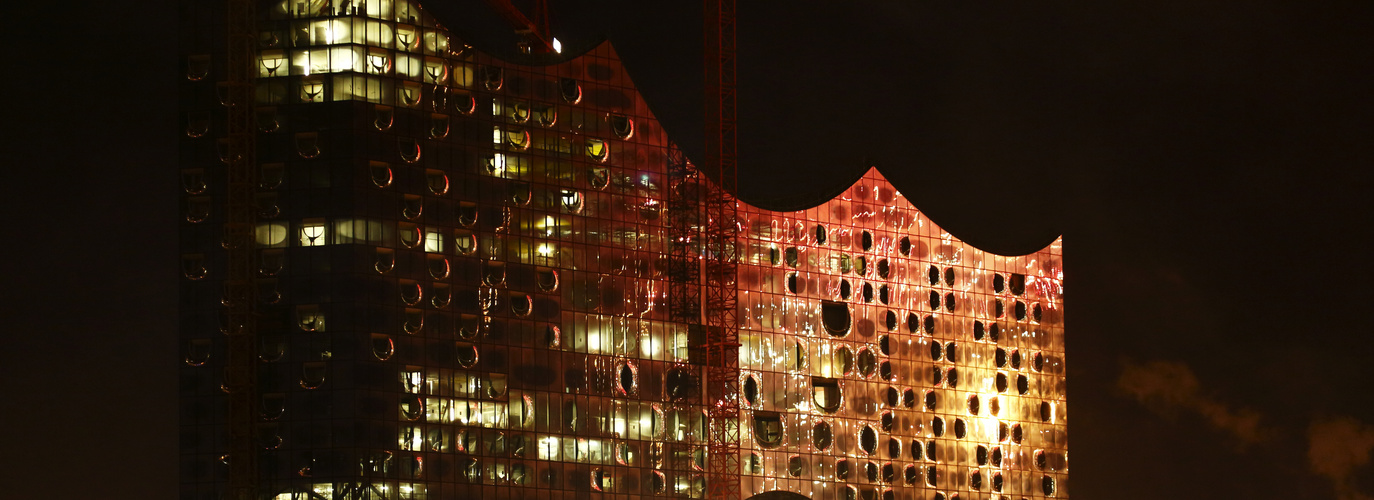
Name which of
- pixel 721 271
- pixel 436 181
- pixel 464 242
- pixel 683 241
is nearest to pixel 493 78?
pixel 436 181

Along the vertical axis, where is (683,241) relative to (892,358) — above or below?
above

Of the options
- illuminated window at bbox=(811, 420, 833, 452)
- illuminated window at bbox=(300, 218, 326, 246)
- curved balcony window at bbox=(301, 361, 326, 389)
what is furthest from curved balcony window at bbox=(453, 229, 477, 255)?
illuminated window at bbox=(811, 420, 833, 452)

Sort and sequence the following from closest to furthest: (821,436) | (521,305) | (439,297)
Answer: (439,297) < (521,305) < (821,436)

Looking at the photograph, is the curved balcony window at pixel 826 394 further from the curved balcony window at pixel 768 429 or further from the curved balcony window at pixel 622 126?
the curved balcony window at pixel 622 126

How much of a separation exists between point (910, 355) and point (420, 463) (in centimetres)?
2691

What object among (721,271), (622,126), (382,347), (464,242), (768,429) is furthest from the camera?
(768,429)

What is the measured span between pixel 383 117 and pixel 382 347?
9.00 metres

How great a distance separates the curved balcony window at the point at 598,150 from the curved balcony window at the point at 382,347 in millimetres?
12440

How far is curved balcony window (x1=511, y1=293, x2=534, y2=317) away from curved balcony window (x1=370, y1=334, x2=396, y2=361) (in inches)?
226

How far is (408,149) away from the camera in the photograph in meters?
73.1

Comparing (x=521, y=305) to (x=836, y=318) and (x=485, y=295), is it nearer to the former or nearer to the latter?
(x=485, y=295)

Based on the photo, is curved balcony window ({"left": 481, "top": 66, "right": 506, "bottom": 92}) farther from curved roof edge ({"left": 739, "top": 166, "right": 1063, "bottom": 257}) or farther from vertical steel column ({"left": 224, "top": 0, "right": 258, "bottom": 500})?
curved roof edge ({"left": 739, "top": 166, "right": 1063, "bottom": 257})

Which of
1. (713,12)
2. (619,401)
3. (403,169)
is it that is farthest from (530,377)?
(713,12)

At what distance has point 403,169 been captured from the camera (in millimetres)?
72875
